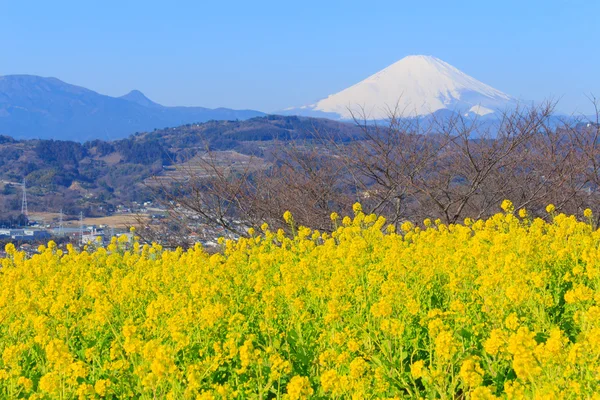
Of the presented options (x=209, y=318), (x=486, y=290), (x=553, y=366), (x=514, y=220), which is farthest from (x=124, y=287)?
(x=514, y=220)

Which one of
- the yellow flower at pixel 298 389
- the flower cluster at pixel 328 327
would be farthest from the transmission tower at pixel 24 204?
the yellow flower at pixel 298 389

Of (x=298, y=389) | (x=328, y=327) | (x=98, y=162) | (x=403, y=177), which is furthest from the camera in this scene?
(x=98, y=162)

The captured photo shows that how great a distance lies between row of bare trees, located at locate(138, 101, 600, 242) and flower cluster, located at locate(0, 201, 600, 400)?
465 centimetres

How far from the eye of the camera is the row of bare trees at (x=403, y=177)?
11.0m

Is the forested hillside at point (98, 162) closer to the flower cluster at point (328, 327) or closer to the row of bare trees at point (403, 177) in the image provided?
the row of bare trees at point (403, 177)

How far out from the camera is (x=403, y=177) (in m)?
10.6

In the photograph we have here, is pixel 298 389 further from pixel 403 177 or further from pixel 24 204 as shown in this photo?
pixel 24 204

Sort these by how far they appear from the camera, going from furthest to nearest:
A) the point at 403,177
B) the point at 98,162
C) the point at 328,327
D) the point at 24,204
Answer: the point at 98,162
the point at 24,204
the point at 403,177
the point at 328,327

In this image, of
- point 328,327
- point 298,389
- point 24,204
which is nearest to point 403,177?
point 328,327

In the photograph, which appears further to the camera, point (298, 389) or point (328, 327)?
point (328, 327)

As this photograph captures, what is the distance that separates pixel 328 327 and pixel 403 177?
663cm

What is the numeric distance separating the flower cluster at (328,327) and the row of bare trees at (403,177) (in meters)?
4.65

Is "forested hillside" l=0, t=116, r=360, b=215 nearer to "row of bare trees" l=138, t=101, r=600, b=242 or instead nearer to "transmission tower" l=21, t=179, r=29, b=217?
"transmission tower" l=21, t=179, r=29, b=217

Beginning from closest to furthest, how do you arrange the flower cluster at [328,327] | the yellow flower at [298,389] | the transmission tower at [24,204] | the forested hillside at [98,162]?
the yellow flower at [298,389] < the flower cluster at [328,327] < the transmission tower at [24,204] < the forested hillside at [98,162]
